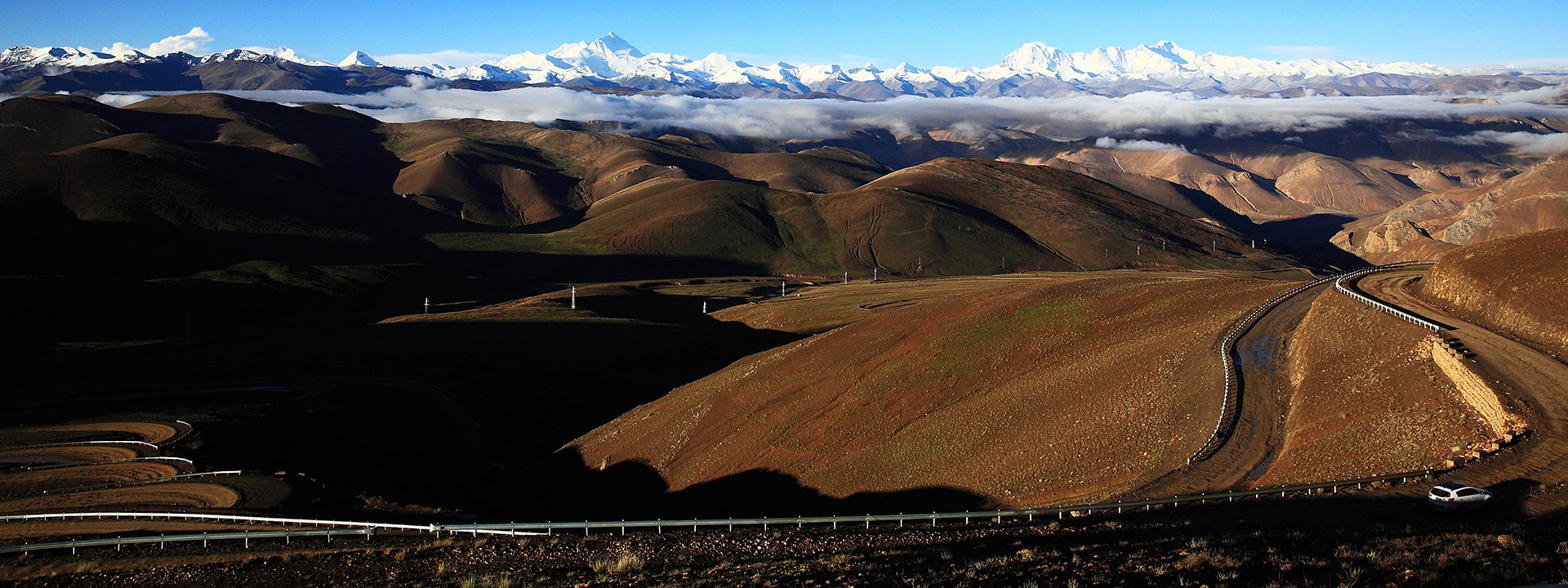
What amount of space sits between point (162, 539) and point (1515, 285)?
54308 millimetres

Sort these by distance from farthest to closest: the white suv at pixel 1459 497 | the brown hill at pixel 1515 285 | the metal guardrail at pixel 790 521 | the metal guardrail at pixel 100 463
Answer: the metal guardrail at pixel 100 463, the brown hill at pixel 1515 285, the metal guardrail at pixel 790 521, the white suv at pixel 1459 497

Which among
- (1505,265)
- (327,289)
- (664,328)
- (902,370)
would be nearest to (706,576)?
(902,370)

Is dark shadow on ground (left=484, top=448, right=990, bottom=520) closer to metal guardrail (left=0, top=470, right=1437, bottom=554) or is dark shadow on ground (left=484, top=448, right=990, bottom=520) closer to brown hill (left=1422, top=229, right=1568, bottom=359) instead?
metal guardrail (left=0, top=470, right=1437, bottom=554)

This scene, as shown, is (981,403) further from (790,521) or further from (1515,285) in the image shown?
(1515,285)

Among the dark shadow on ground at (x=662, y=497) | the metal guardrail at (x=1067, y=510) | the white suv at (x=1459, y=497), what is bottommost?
the dark shadow on ground at (x=662, y=497)

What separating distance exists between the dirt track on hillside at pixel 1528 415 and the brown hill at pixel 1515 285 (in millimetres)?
1203

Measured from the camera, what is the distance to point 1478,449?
3016 centimetres

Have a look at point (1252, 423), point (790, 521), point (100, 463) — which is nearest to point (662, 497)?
point (790, 521)

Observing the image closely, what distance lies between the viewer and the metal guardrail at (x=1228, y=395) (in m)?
34.8

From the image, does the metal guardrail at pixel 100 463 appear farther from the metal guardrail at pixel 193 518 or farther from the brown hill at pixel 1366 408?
the brown hill at pixel 1366 408

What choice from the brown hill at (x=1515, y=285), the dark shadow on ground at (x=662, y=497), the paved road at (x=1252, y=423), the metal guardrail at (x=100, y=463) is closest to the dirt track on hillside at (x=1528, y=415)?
the brown hill at (x=1515, y=285)

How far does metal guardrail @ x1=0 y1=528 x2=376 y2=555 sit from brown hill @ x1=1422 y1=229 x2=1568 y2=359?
44.5 meters

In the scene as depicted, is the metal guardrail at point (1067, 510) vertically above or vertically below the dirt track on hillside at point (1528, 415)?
below

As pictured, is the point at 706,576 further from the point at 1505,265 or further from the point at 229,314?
the point at 229,314
